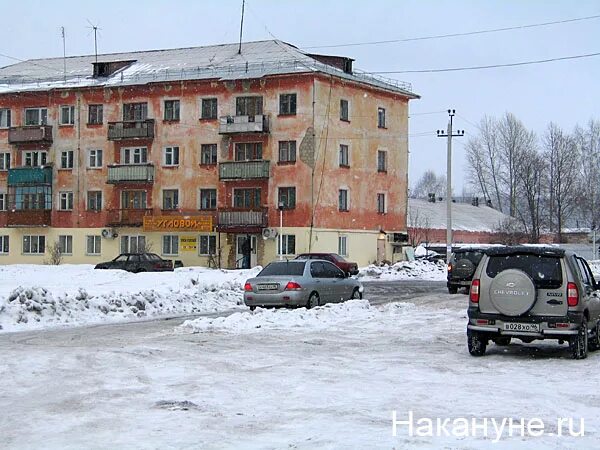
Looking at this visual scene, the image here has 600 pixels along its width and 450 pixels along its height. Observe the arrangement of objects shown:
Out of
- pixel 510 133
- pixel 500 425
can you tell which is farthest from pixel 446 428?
pixel 510 133

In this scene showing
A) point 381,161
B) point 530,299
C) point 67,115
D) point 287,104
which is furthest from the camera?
point 67,115

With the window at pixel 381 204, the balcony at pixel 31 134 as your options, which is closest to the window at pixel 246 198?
the window at pixel 381 204

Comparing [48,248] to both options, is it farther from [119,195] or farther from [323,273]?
[323,273]

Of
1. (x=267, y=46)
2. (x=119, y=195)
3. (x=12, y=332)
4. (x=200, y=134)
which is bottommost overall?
(x=12, y=332)

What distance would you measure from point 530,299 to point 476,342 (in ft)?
3.86

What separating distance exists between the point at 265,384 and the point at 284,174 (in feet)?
154

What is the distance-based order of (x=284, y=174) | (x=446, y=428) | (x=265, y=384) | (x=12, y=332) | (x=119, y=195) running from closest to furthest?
(x=446, y=428) < (x=265, y=384) < (x=12, y=332) < (x=284, y=174) < (x=119, y=195)

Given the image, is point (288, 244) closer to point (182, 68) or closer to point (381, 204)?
point (381, 204)

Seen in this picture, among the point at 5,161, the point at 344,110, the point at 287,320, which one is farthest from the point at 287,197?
the point at 287,320

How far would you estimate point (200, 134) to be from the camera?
61000 mm

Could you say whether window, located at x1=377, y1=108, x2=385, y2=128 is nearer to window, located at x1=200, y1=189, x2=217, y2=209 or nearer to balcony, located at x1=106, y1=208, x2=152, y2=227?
window, located at x1=200, y1=189, x2=217, y2=209

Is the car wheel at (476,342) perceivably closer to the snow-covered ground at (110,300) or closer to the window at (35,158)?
the snow-covered ground at (110,300)

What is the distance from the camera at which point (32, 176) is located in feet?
212

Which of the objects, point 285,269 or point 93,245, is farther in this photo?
point 93,245
